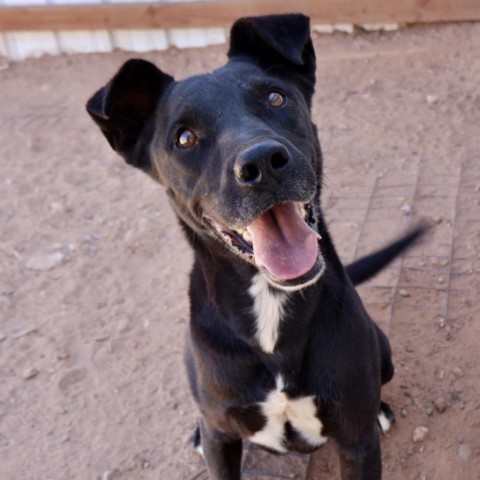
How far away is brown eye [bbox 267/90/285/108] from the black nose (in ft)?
1.16

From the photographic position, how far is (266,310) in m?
2.50

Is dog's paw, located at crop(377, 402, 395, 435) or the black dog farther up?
the black dog

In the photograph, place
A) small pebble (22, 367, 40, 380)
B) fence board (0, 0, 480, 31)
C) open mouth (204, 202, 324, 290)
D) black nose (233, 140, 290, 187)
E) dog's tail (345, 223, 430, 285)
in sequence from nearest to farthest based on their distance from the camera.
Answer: black nose (233, 140, 290, 187) → open mouth (204, 202, 324, 290) → dog's tail (345, 223, 430, 285) → small pebble (22, 367, 40, 380) → fence board (0, 0, 480, 31)

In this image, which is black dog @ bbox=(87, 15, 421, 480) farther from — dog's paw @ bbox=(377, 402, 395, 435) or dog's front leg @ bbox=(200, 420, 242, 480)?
dog's paw @ bbox=(377, 402, 395, 435)

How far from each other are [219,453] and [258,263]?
2.84 ft

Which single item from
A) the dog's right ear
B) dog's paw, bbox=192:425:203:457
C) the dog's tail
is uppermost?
the dog's right ear

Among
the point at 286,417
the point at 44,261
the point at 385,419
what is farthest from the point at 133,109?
the point at 44,261

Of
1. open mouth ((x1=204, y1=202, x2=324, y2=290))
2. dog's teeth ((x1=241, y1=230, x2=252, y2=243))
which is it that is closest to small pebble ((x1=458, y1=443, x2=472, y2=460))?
open mouth ((x1=204, y1=202, x2=324, y2=290))

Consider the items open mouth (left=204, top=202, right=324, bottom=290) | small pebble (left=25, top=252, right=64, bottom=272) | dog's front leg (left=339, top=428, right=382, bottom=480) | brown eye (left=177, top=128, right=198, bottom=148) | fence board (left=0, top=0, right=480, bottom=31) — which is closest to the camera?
open mouth (left=204, top=202, right=324, bottom=290)

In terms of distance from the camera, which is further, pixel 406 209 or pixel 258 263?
pixel 406 209

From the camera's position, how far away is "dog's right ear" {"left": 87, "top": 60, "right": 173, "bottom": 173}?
8.04 feet

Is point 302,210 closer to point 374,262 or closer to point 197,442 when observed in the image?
point 374,262

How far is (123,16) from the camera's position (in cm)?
619

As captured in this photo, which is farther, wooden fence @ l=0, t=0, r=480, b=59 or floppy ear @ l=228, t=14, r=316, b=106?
wooden fence @ l=0, t=0, r=480, b=59
